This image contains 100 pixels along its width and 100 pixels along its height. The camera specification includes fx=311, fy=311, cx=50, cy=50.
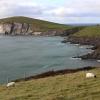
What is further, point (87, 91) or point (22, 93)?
point (22, 93)

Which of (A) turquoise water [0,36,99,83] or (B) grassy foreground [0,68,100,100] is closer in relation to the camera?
(B) grassy foreground [0,68,100,100]

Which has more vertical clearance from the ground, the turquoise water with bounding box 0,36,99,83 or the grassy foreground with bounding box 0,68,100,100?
the grassy foreground with bounding box 0,68,100,100

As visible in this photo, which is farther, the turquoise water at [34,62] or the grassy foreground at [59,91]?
the turquoise water at [34,62]

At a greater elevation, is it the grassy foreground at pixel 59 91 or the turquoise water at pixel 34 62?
the grassy foreground at pixel 59 91

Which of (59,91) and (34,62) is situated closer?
(59,91)

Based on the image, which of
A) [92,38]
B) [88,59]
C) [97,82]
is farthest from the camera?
[92,38]

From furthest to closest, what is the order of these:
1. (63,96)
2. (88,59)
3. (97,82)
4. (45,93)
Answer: (88,59)
(97,82)
(45,93)
(63,96)

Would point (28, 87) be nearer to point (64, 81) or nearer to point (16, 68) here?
point (64, 81)

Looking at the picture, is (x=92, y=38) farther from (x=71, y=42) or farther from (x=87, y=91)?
(x=87, y=91)

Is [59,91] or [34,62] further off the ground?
[59,91]

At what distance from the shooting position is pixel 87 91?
74.5 feet

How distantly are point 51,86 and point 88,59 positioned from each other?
2828 inches

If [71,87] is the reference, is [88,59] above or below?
below

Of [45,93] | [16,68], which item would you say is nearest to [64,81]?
[45,93]
